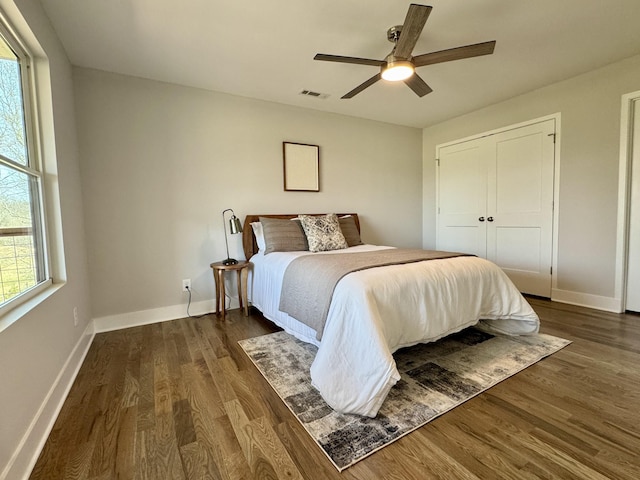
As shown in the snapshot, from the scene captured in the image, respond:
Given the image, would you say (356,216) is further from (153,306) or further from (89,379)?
(89,379)

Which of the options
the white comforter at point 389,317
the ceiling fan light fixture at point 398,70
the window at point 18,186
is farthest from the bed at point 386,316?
the window at point 18,186

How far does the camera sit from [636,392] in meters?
1.65

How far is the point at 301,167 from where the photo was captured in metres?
3.73

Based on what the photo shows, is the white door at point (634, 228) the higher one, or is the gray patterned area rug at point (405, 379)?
the white door at point (634, 228)

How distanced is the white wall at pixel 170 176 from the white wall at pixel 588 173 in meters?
2.54

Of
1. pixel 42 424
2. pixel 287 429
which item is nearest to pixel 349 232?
pixel 287 429

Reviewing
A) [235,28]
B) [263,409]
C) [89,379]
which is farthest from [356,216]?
[89,379]

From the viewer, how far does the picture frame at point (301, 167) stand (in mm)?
3643

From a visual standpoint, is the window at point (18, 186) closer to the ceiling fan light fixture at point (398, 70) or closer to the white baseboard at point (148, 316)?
the white baseboard at point (148, 316)

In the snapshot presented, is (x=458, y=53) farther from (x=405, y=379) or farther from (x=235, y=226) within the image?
(x=235, y=226)

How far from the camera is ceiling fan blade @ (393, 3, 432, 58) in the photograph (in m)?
1.60

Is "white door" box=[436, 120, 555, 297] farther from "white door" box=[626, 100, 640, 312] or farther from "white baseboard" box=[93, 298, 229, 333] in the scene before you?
"white baseboard" box=[93, 298, 229, 333]

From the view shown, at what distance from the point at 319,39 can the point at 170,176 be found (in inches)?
75.4

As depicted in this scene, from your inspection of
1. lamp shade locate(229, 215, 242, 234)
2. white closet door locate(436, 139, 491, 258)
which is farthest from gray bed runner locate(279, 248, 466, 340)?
white closet door locate(436, 139, 491, 258)
